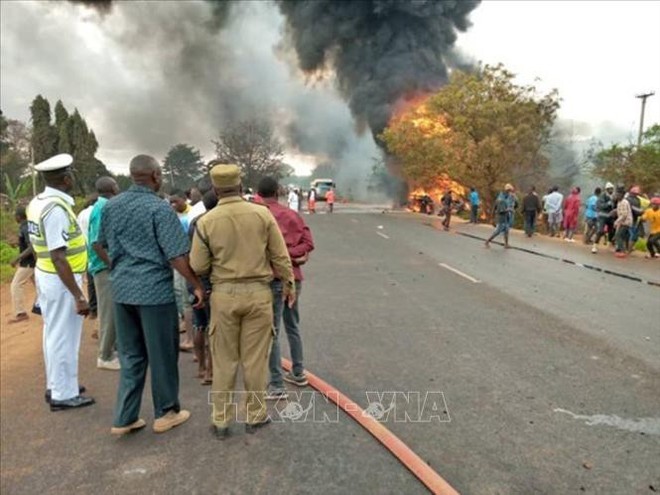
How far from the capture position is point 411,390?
4.14m

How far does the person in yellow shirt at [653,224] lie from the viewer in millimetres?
11930

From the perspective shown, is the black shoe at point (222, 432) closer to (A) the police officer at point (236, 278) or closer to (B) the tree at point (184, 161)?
(A) the police officer at point (236, 278)

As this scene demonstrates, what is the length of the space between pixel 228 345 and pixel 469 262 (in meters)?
8.72

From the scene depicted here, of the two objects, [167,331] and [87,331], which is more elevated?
[167,331]

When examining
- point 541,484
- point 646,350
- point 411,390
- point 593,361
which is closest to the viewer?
point 541,484

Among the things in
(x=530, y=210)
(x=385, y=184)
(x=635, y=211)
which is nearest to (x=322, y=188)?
(x=385, y=184)

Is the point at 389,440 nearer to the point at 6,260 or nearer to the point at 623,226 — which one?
the point at 623,226

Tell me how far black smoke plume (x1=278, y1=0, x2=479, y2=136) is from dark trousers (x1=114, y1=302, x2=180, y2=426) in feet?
116

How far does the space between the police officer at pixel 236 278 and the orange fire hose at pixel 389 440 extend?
76 cm

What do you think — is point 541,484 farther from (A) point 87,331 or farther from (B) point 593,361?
(A) point 87,331

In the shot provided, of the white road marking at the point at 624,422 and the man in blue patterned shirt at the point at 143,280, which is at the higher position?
the man in blue patterned shirt at the point at 143,280

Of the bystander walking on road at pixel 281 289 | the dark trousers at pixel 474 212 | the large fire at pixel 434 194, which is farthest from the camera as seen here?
the large fire at pixel 434 194

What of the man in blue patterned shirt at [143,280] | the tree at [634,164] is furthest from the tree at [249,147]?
the man in blue patterned shirt at [143,280]

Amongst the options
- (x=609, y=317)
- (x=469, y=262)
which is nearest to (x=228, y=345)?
(x=609, y=317)
